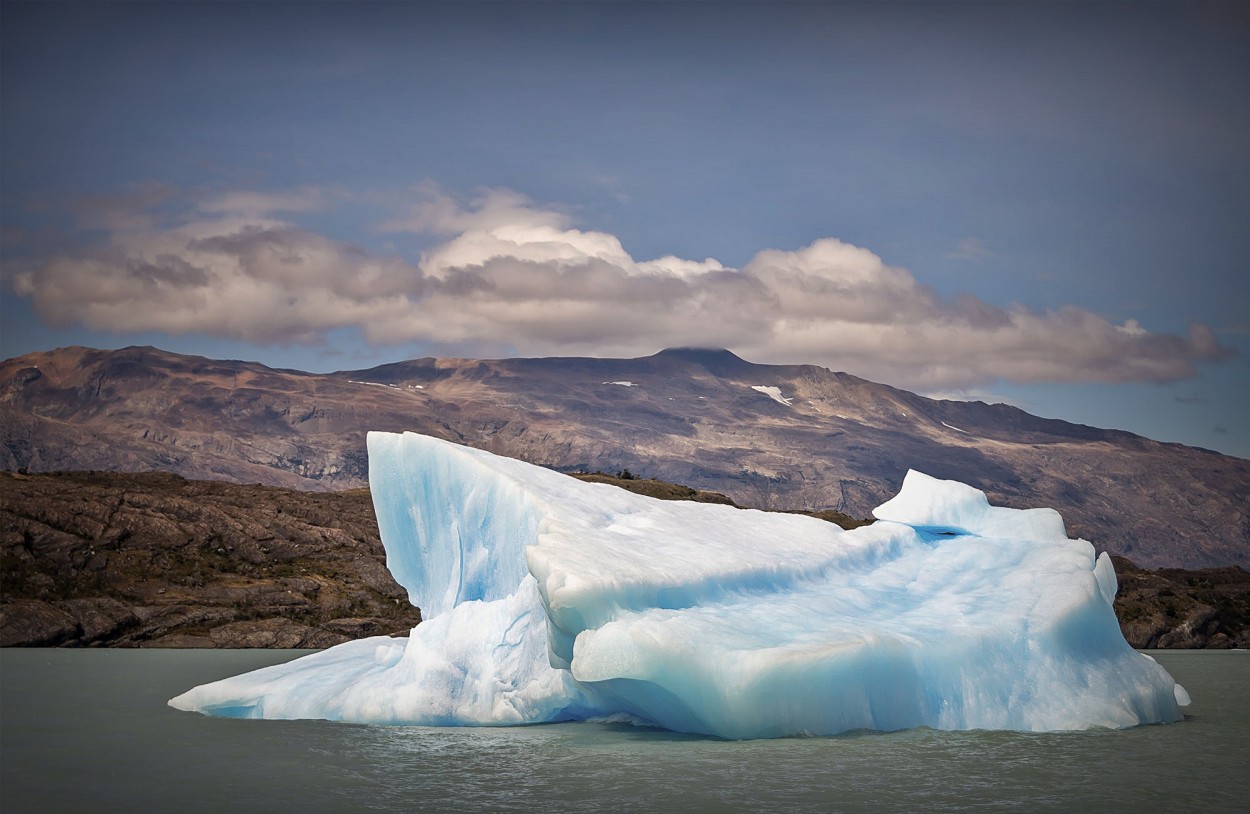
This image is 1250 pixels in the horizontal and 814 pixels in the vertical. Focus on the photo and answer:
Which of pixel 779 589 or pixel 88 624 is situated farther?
pixel 88 624

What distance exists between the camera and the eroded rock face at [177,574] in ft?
255

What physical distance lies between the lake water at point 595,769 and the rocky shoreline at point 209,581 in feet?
190

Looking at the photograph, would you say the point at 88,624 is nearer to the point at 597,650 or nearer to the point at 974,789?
the point at 597,650

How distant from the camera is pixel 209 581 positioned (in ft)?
291

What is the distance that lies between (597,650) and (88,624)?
230 ft

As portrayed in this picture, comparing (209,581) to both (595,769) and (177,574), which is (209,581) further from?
(595,769)

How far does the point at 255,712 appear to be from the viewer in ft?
80.6

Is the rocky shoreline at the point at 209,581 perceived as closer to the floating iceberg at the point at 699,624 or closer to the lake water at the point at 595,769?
the floating iceberg at the point at 699,624

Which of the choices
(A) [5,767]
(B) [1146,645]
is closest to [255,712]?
(A) [5,767]

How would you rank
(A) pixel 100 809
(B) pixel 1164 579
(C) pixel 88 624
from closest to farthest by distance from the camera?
(A) pixel 100 809
(C) pixel 88 624
(B) pixel 1164 579

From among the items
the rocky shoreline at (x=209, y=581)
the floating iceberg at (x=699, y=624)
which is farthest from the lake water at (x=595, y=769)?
A: the rocky shoreline at (x=209, y=581)

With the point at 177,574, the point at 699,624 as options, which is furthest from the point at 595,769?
the point at 177,574

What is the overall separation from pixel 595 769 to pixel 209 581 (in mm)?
79108

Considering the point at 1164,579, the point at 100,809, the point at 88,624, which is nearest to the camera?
the point at 100,809
